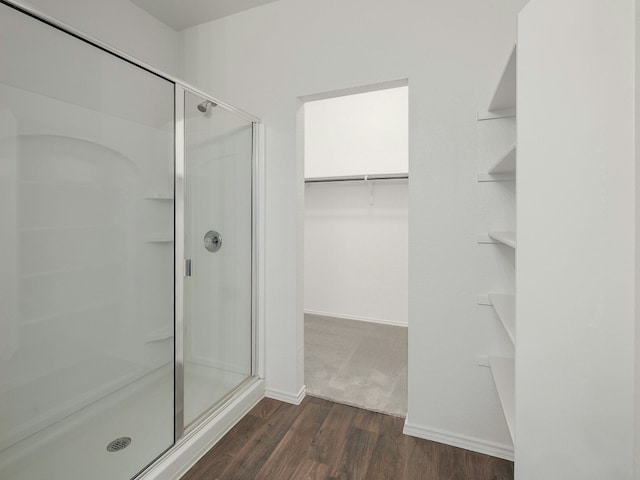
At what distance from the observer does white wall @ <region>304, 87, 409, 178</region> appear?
120 inches

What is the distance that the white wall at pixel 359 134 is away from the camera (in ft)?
10.0

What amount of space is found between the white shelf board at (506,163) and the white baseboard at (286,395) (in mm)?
1685

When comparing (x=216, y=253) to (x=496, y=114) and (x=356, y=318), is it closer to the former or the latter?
(x=496, y=114)

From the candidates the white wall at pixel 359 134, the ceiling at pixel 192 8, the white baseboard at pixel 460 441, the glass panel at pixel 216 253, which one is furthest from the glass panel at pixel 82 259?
the white wall at pixel 359 134

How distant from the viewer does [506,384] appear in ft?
4.39

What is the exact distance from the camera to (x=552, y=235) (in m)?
0.93


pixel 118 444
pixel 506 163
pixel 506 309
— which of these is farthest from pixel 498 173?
pixel 118 444

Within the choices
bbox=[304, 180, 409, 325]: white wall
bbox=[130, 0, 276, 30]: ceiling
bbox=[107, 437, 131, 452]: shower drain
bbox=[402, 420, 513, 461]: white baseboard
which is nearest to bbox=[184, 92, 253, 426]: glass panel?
bbox=[107, 437, 131, 452]: shower drain

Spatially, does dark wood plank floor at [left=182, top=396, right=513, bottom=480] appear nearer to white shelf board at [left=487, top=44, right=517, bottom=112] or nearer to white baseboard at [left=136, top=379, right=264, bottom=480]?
white baseboard at [left=136, top=379, right=264, bottom=480]

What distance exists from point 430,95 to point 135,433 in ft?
7.06

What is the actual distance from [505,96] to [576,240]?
0.81m

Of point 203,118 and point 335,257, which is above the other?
point 203,118

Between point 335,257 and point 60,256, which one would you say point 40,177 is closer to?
point 60,256

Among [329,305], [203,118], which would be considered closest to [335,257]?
[329,305]
